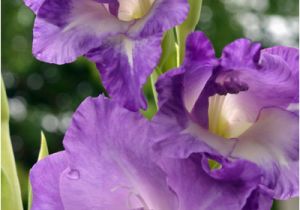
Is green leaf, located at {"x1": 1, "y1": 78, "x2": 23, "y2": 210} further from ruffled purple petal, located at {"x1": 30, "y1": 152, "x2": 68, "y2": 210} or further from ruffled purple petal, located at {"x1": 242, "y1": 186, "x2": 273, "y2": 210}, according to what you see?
ruffled purple petal, located at {"x1": 242, "y1": 186, "x2": 273, "y2": 210}

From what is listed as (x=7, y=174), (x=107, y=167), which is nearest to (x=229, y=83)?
(x=107, y=167)

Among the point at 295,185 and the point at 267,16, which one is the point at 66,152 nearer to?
the point at 295,185

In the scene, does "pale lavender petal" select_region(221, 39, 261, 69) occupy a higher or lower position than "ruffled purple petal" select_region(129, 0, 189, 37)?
lower

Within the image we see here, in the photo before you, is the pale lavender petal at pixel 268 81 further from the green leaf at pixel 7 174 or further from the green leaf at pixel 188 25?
the green leaf at pixel 7 174

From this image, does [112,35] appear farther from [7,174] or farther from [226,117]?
[7,174]

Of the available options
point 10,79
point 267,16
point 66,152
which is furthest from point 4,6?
point 66,152

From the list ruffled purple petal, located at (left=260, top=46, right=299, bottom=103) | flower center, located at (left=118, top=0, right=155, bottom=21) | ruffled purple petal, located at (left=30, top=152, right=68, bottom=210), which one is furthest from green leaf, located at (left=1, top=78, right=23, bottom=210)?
ruffled purple petal, located at (left=260, top=46, right=299, bottom=103)

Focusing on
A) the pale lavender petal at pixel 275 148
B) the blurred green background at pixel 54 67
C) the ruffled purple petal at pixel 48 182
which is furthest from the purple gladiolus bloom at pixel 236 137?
the blurred green background at pixel 54 67

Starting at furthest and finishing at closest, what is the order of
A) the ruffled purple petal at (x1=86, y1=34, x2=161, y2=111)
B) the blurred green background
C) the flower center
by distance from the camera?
the blurred green background, the flower center, the ruffled purple petal at (x1=86, y1=34, x2=161, y2=111)
